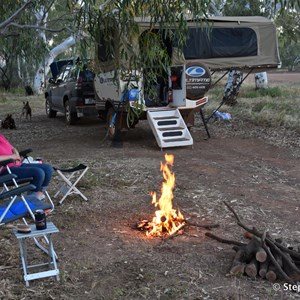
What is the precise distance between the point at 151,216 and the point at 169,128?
4.43 m

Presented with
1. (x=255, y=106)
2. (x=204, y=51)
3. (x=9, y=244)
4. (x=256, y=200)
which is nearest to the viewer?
(x=9, y=244)

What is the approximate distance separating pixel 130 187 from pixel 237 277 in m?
2.97

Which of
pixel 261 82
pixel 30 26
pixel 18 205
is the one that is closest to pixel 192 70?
pixel 30 26

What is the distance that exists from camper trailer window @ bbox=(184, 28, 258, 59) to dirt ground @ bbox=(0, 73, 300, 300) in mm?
1941

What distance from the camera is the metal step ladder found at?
9.26 metres

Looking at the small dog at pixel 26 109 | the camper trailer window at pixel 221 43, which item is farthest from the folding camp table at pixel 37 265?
the small dog at pixel 26 109

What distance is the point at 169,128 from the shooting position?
31.2 ft

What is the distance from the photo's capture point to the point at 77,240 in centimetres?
458

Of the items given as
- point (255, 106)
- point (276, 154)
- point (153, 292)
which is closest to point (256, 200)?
point (153, 292)

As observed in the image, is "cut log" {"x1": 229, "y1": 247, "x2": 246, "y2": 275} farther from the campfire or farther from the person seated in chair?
the person seated in chair

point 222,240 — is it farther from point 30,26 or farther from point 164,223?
point 30,26

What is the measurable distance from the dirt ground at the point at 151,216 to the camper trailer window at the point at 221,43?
1.94 metres

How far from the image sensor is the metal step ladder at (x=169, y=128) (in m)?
9.26

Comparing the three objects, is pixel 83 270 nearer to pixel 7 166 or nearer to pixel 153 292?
pixel 153 292
